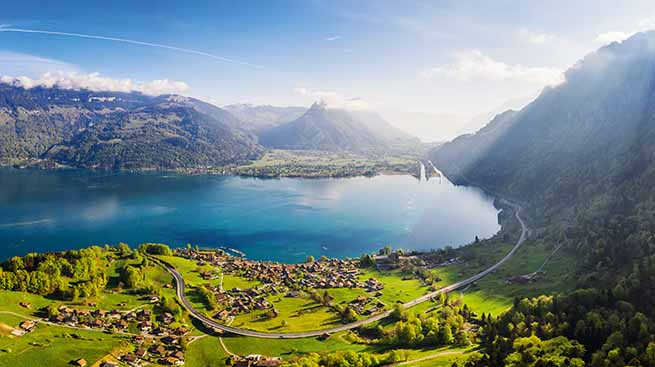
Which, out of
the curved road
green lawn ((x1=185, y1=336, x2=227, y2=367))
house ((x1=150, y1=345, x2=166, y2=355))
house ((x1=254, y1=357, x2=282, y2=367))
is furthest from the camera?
the curved road

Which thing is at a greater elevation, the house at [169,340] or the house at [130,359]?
the house at [130,359]

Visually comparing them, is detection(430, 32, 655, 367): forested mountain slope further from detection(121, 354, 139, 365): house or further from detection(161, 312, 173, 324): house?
detection(161, 312, 173, 324): house

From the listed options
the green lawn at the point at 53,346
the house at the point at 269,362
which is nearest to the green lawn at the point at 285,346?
the house at the point at 269,362

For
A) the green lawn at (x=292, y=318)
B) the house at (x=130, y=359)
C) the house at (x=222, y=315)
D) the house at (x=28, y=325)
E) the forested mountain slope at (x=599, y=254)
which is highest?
the forested mountain slope at (x=599, y=254)

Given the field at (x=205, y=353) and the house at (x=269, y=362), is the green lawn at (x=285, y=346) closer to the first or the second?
the field at (x=205, y=353)

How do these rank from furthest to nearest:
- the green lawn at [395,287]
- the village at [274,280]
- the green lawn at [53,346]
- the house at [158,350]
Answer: the green lawn at [395,287] < the village at [274,280] < the house at [158,350] < the green lawn at [53,346]

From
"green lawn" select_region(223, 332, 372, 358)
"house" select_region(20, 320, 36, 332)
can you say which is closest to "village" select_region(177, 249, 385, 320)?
"green lawn" select_region(223, 332, 372, 358)

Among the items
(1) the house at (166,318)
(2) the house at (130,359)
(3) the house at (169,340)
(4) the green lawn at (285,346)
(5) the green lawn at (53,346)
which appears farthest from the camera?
(1) the house at (166,318)

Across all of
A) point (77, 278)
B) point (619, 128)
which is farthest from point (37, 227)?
point (619, 128)

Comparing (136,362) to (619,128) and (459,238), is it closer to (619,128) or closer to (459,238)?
(459,238)

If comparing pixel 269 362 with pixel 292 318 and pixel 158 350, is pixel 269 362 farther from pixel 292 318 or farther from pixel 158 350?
pixel 292 318

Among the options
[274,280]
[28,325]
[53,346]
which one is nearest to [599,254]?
[274,280]
